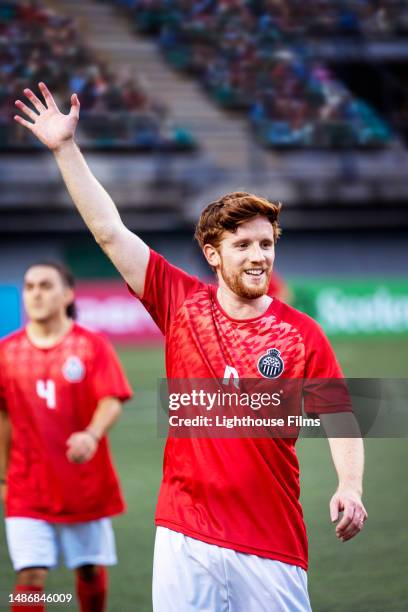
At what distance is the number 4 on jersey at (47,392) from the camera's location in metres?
5.12

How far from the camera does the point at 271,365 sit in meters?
3.50

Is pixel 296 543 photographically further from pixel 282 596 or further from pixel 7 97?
pixel 7 97

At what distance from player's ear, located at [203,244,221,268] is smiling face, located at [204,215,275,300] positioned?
0.19 ft

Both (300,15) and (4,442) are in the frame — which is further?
(300,15)

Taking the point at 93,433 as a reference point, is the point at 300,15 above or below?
above

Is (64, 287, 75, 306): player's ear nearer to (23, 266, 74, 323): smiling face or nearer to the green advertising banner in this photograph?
(23, 266, 74, 323): smiling face

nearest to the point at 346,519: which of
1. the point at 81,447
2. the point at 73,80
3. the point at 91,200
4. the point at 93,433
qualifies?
the point at 91,200

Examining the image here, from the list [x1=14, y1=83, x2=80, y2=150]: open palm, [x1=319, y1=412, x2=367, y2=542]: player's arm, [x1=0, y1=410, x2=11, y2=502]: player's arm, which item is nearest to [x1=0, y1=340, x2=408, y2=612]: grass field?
[x1=0, y1=410, x2=11, y2=502]: player's arm

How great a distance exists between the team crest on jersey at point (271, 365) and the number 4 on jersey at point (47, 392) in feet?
6.19

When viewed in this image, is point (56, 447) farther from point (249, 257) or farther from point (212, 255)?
point (249, 257)

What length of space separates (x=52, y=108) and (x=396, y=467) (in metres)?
6.74

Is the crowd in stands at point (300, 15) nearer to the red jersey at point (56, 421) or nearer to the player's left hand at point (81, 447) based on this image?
the red jersey at point (56, 421)

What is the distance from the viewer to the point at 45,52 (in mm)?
22141

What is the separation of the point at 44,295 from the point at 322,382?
89.9 inches
